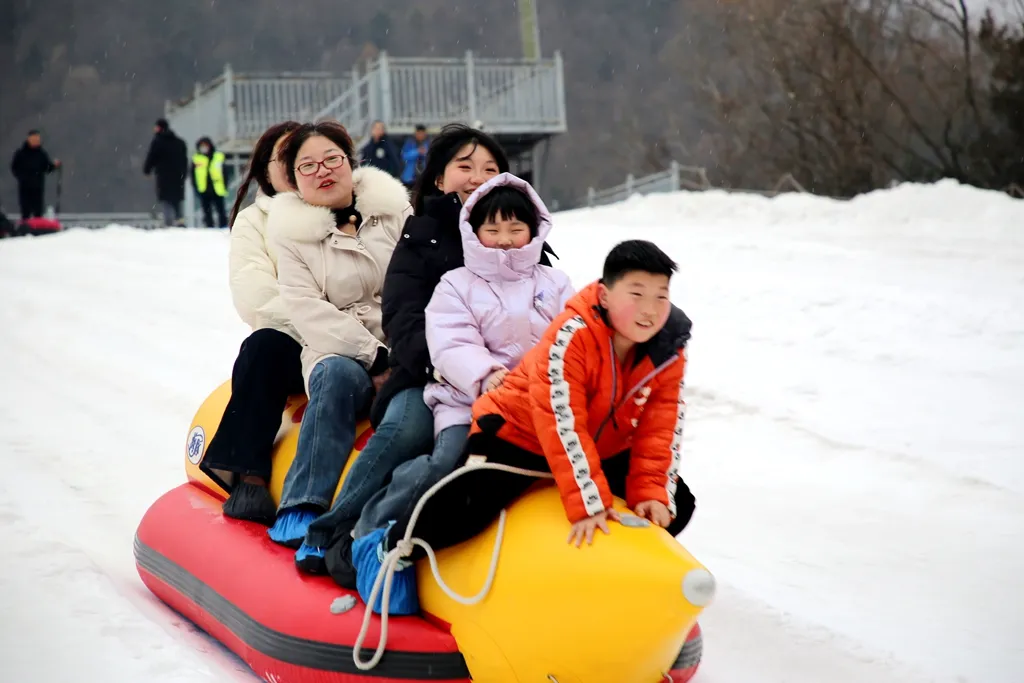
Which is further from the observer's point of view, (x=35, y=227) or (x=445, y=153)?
(x=35, y=227)

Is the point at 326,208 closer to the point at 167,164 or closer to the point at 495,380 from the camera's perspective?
the point at 495,380

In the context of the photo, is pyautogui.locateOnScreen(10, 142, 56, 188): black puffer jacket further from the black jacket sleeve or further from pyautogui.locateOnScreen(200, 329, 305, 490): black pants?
the black jacket sleeve

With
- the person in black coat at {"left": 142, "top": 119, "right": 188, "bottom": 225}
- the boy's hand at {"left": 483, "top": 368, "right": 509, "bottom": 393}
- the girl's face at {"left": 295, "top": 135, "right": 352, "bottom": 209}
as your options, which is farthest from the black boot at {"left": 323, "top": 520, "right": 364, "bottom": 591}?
the person in black coat at {"left": 142, "top": 119, "right": 188, "bottom": 225}

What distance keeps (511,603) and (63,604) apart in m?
1.40

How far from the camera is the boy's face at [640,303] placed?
2.64 metres

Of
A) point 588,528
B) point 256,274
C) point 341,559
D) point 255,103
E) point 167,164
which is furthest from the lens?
point 255,103

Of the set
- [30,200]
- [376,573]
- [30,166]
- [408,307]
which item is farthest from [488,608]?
[30,200]

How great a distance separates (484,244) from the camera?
3111mm

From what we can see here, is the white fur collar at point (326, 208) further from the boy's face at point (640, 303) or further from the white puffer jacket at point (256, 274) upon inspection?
the boy's face at point (640, 303)

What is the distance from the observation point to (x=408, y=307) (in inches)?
128

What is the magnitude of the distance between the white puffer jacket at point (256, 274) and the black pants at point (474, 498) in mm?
1081

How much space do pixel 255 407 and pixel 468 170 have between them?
996 mm

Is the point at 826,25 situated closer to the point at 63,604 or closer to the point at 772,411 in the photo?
the point at 772,411

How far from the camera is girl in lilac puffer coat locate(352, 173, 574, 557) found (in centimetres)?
303
